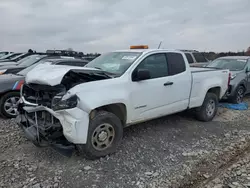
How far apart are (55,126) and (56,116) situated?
182mm

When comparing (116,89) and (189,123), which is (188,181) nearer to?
(116,89)

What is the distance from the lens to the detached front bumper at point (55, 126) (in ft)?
10.9

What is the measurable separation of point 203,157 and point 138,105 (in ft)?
4.78

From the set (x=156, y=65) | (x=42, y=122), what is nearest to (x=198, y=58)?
(x=156, y=65)

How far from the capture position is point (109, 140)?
153 inches

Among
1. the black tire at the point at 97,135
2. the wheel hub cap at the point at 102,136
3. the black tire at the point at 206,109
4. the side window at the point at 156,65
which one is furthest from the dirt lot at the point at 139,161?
the side window at the point at 156,65

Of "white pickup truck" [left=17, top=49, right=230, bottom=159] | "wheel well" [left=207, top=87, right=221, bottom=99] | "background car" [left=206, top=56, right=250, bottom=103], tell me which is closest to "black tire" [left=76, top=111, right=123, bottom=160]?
"white pickup truck" [left=17, top=49, right=230, bottom=159]

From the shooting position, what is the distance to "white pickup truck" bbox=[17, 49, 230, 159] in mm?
3383

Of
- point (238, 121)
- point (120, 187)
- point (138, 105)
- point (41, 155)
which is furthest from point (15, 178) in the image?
point (238, 121)

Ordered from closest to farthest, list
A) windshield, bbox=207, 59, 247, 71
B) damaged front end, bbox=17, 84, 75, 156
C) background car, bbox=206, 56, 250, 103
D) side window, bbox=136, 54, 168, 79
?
damaged front end, bbox=17, 84, 75, 156, side window, bbox=136, 54, 168, 79, background car, bbox=206, 56, 250, 103, windshield, bbox=207, 59, 247, 71

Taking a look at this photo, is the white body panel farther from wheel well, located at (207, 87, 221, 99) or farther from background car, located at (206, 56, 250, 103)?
background car, located at (206, 56, 250, 103)

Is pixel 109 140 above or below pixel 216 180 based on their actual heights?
above

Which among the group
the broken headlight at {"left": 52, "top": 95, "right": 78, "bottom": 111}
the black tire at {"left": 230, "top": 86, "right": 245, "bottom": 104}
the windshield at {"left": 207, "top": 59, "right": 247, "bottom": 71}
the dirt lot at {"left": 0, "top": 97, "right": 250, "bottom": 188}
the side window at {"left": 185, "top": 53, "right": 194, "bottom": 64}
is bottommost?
the dirt lot at {"left": 0, "top": 97, "right": 250, "bottom": 188}

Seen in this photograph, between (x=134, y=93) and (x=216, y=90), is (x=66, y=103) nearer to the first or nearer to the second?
(x=134, y=93)
